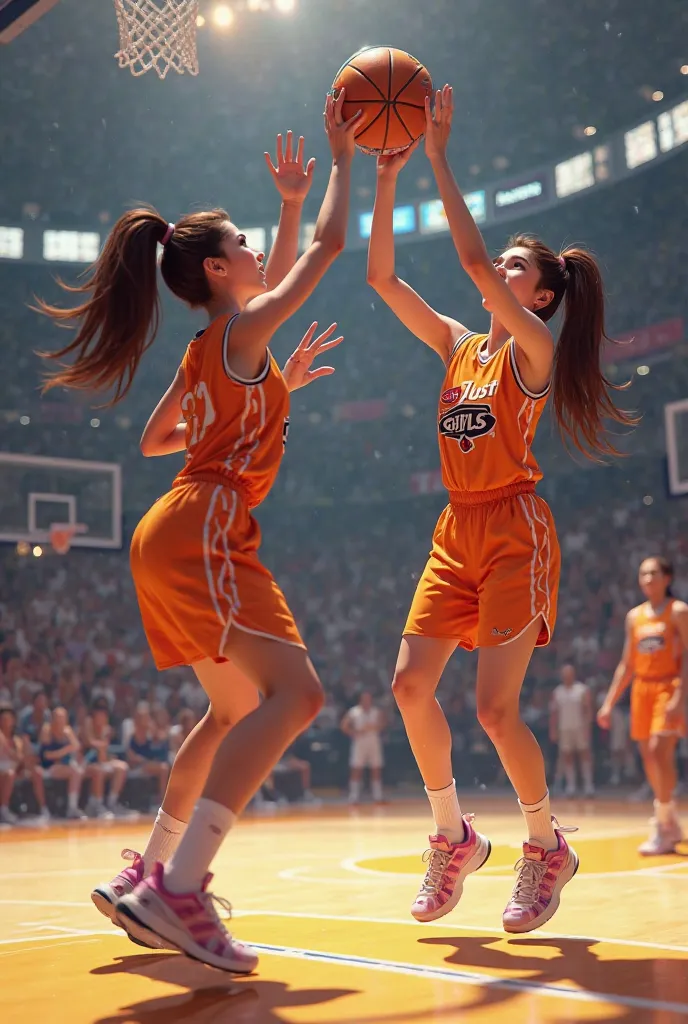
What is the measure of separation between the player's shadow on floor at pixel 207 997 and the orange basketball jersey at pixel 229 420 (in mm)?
1283

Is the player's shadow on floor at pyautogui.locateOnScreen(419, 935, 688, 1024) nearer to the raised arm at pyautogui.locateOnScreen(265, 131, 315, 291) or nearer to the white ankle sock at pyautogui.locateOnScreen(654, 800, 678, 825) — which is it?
the raised arm at pyautogui.locateOnScreen(265, 131, 315, 291)

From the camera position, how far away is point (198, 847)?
258 cm

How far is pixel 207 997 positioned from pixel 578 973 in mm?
993

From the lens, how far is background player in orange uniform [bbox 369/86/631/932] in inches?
135

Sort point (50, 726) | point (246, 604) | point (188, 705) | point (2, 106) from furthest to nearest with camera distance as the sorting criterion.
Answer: point (2, 106) < point (188, 705) < point (50, 726) < point (246, 604)

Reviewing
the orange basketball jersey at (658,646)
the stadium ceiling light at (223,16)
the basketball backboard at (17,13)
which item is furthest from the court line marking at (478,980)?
→ the stadium ceiling light at (223,16)

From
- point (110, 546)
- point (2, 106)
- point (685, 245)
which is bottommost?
point (110, 546)

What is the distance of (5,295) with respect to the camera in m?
19.7

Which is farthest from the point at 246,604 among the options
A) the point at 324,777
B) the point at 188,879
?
the point at 324,777

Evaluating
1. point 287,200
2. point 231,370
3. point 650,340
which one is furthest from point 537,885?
point 650,340

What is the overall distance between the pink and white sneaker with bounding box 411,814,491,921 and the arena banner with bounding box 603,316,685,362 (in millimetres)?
14691

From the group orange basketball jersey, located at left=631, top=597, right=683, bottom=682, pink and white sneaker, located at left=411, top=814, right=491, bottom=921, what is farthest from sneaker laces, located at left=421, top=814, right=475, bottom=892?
orange basketball jersey, located at left=631, top=597, right=683, bottom=682

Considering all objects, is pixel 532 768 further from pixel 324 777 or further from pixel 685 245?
pixel 685 245

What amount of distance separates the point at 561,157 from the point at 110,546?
37.9 ft
